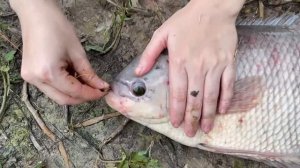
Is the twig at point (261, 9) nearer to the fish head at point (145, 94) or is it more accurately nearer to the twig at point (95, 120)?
the fish head at point (145, 94)

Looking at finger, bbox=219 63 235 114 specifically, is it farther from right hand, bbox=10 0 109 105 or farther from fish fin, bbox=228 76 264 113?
right hand, bbox=10 0 109 105

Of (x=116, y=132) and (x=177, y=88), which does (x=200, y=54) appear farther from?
(x=116, y=132)

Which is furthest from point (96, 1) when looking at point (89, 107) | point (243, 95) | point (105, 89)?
point (243, 95)

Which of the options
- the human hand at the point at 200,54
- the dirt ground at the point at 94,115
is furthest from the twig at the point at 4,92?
the human hand at the point at 200,54

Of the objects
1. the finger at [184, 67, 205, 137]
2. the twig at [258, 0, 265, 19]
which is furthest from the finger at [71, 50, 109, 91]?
the twig at [258, 0, 265, 19]

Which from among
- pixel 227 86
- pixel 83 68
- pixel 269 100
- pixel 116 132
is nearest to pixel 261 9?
pixel 269 100
